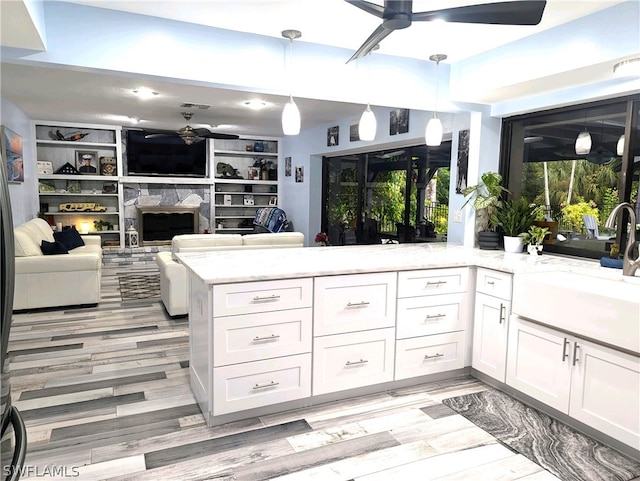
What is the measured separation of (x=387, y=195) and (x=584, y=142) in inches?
120

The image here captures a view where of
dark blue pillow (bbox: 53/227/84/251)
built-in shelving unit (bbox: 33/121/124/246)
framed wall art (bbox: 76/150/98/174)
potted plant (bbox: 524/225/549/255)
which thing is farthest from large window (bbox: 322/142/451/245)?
framed wall art (bbox: 76/150/98/174)

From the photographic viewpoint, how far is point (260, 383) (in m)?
2.57

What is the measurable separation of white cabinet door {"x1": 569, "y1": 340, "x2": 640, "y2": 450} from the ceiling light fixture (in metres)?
1.59

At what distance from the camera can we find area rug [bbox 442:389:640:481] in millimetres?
2172

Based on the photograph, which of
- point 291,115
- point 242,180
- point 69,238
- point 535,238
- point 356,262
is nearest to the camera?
point 291,115

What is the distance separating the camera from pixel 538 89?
3273mm

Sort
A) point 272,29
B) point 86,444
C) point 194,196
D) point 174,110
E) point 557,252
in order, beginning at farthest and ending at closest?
1. point 194,196
2. point 174,110
3. point 557,252
4. point 272,29
5. point 86,444

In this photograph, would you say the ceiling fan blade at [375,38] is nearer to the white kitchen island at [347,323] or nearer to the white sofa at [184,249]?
the white kitchen island at [347,323]

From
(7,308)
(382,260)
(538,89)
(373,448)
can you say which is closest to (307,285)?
(382,260)

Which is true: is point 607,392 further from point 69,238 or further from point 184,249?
point 69,238

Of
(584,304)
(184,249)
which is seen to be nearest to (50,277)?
(184,249)

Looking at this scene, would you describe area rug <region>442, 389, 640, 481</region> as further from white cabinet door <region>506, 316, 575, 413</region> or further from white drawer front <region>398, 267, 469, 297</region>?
white drawer front <region>398, 267, 469, 297</region>

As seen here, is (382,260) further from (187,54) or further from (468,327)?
(187,54)

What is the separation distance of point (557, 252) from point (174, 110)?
5.37 m
